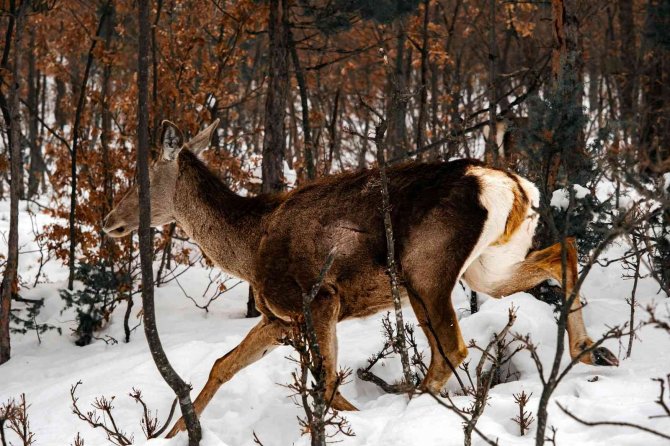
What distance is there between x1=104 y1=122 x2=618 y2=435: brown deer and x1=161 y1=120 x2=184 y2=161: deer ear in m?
0.53

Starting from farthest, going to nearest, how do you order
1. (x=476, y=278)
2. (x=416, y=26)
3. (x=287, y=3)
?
(x=416, y=26) < (x=287, y=3) < (x=476, y=278)

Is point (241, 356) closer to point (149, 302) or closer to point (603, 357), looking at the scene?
point (149, 302)

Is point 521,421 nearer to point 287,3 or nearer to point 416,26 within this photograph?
point 287,3

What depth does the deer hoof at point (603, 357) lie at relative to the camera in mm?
4945

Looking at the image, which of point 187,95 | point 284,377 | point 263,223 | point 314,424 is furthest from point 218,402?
point 187,95

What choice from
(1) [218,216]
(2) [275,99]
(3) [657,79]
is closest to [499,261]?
(1) [218,216]

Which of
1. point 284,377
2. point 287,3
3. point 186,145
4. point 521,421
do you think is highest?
point 287,3

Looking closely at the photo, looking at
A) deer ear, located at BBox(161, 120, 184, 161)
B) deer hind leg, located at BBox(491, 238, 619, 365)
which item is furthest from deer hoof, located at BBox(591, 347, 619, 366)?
deer ear, located at BBox(161, 120, 184, 161)

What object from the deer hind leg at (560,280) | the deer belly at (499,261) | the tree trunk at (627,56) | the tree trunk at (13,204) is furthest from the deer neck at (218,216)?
the tree trunk at (627,56)

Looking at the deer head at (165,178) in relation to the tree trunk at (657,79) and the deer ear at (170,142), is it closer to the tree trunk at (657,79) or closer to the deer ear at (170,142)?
the deer ear at (170,142)

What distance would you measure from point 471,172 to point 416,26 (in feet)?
34.6

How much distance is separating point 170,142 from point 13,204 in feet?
10.0

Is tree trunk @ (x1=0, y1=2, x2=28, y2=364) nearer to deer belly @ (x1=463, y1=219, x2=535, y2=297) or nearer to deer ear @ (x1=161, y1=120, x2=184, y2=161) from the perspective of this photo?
deer ear @ (x1=161, y1=120, x2=184, y2=161)

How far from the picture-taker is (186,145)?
6.25 metres
